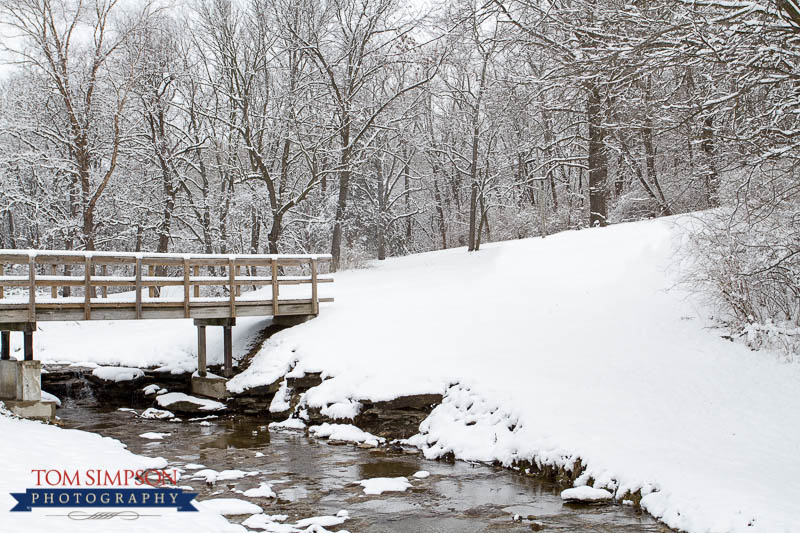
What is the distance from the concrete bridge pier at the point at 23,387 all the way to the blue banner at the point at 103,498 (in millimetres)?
5942

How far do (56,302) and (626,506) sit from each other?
11292 mm

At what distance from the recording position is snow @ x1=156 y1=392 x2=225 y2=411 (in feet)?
47.3

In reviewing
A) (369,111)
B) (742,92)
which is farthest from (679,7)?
(369,111)

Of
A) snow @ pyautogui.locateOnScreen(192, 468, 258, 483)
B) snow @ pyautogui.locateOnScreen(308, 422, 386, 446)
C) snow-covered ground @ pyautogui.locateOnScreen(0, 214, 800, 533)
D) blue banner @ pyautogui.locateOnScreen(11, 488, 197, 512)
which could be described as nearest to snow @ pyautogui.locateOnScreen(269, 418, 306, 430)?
snow @ pyautogui.locateOnScreen(308, 422, 386, 446)

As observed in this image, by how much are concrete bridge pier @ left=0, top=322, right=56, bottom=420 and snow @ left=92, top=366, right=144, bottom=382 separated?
3516 millimetres

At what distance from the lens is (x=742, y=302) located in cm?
1162

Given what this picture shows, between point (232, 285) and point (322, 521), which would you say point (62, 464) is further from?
point (232, 285)

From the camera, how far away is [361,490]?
8.91 metres

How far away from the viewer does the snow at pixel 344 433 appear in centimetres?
1177

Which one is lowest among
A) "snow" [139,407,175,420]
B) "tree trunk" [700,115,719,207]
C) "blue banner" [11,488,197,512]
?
"snow" [139,407,175,420]

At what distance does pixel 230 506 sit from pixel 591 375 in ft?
20.7

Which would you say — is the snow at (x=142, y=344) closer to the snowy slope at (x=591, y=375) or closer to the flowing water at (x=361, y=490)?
the snowy slope at (x=591, y=375)

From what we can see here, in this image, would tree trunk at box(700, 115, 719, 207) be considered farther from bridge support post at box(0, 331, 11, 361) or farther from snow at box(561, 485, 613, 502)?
bridge support post at box(0, 331, 11, 361)

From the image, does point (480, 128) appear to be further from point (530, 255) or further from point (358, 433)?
point (358, 433)
